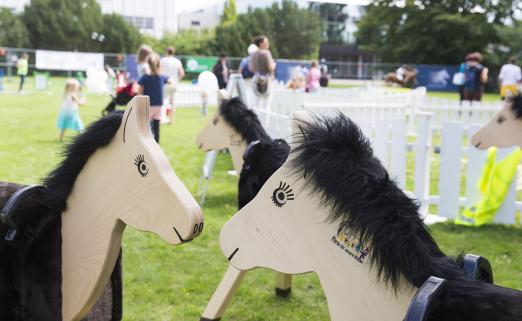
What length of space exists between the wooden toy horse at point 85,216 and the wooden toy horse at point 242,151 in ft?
4.05

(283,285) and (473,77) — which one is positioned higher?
(473,77)

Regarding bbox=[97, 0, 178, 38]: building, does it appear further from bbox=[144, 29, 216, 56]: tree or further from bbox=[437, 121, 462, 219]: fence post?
bbox=[437, 121, 462, 219]: fence post

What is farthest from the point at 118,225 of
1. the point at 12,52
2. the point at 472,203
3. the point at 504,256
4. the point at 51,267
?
the point at 12,52

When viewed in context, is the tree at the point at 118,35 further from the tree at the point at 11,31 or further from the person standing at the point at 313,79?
the person standing at the point at 313,79

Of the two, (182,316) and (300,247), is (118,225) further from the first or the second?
(182,316)

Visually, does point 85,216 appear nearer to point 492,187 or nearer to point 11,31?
point 492,187

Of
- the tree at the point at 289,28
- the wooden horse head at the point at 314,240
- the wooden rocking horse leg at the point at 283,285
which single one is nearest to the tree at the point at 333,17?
the tree at the point at 289,28

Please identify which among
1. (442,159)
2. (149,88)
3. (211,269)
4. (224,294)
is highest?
(149,88)

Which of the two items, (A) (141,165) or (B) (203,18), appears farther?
(B) (203,18)

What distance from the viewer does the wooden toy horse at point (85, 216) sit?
2070 millimetres

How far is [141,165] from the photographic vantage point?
6.78ft

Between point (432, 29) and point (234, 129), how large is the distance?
46769 mm

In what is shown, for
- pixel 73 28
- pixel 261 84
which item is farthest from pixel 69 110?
pixel 73 28

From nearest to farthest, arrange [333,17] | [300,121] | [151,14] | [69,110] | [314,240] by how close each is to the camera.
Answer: [314,240]
[300,121]
[69,110]
[151,14]
[333,17]
